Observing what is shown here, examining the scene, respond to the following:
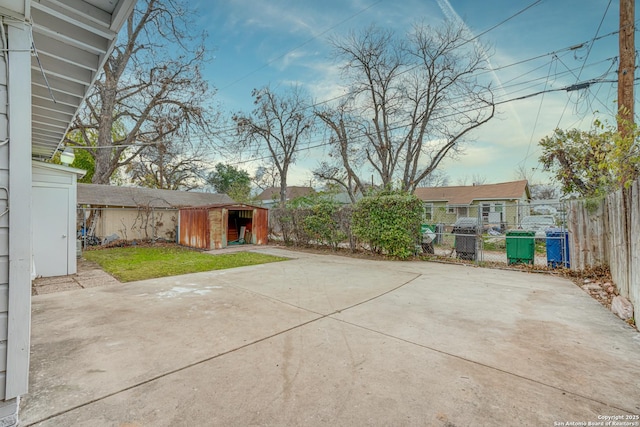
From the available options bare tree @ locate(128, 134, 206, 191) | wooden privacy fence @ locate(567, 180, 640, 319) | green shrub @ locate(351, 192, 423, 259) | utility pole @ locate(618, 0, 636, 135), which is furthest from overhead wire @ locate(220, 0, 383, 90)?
wooden privacy fence @ locate(567, 180, 640, 319)

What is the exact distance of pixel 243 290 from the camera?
504 cm

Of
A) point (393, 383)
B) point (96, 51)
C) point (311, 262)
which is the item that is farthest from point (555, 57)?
point (96, 51)

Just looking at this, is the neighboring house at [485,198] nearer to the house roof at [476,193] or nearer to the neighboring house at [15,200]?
the house roof at [476,193]

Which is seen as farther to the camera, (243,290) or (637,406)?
(243,290)

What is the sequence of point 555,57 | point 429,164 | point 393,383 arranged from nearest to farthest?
point 393,383 < point 555,57 < point 429,164

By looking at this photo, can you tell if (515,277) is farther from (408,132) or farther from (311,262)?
(408,132)

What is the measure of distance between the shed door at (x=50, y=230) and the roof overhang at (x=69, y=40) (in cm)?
296

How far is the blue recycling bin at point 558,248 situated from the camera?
6633mm

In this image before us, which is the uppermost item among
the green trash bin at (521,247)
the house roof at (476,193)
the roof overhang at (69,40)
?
the house roof at (476,193)

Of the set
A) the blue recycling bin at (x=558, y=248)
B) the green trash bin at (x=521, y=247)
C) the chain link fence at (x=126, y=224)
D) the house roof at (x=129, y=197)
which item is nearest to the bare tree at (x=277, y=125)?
the house roof at (x=129, y=197)

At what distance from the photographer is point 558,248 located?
6.90m

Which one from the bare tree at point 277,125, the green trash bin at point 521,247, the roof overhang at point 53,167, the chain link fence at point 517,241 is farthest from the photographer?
the bare tree at point 277,125

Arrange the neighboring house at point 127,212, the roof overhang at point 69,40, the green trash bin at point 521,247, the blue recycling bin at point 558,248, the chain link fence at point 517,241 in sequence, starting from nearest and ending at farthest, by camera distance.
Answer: the roof overhang at point 69,40
the blue recycling bin at point 558,248
the chain link fence at point 517,241
the green trash bin at point 521,247
the neighboring house at point 127,212

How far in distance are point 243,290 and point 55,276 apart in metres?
4.74
